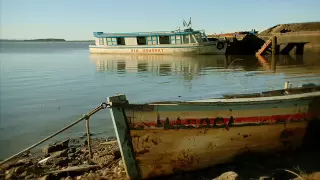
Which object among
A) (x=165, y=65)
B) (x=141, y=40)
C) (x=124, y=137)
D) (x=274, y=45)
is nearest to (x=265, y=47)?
(x=274, y=45)

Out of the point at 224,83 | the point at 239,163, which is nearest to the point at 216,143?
the point at 239,163

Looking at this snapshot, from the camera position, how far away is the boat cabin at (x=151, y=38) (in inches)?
1186

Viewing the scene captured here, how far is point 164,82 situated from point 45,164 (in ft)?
32.2

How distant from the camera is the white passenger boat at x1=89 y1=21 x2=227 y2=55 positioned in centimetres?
2991

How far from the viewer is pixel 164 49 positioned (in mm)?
31719

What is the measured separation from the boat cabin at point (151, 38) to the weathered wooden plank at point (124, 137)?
86.3ft

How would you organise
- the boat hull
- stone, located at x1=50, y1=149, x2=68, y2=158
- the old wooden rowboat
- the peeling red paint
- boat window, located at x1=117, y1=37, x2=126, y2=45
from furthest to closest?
boat window, located at x1=117, y1=37, x2=126, y2=45 < the boat hull < stone, located at x1=50, y1=149, x2=68, y2=158 < the peeling red paint < the old wooden rowboat

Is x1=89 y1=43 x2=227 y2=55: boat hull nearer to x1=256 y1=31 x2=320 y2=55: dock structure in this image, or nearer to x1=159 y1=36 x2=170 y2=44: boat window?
x1=159 y1=36 x2=170 y2=44: boat window

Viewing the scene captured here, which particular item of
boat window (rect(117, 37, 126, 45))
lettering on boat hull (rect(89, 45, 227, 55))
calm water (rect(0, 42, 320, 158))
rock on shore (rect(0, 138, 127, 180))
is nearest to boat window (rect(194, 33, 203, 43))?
lettering on boat hull (rect(89, 45, 227, 55))

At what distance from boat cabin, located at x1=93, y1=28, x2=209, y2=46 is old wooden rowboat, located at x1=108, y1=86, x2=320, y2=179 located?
83.7 ft

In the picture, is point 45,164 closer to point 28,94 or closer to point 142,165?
point 142,165

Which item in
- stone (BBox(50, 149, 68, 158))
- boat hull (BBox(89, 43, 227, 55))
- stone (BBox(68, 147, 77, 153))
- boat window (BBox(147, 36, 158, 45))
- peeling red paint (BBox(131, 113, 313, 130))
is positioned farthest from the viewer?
boat window (BBox(147, 36, 158, 45))

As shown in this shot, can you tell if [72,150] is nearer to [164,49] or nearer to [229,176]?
[229,176]

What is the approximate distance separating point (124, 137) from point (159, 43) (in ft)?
93.7
